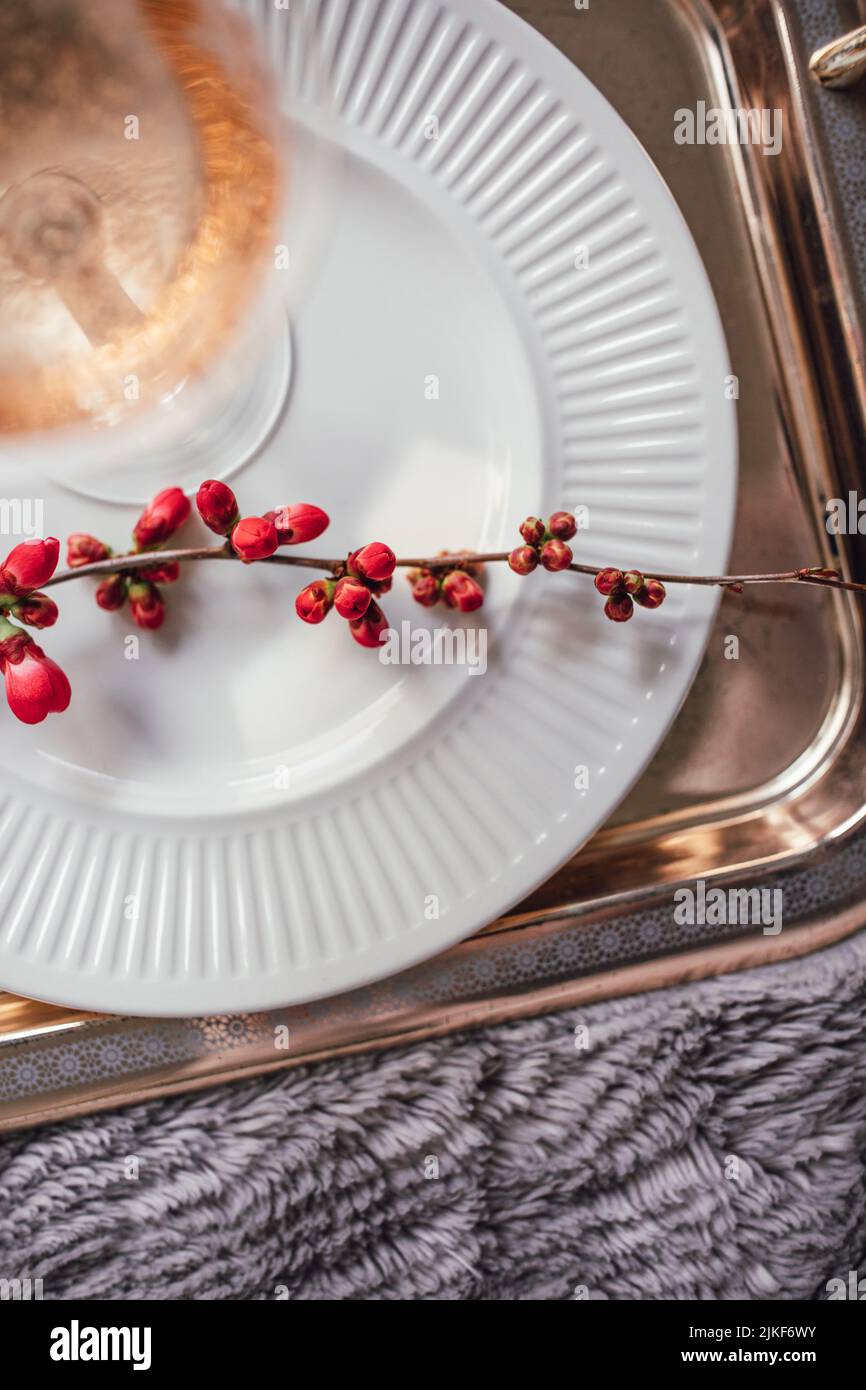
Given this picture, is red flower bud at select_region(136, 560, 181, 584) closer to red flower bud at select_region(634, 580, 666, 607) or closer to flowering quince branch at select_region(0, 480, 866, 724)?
flowering quince branch at select_region(0, 480, 866, 724)

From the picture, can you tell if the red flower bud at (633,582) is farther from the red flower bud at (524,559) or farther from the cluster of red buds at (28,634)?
the cluster of red buds at (28,634)

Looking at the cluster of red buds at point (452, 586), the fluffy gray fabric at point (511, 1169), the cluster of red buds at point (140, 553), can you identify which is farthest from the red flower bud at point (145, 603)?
the fluffy gray fabric at point (511, 1169)

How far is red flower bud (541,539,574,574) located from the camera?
1.26 feet

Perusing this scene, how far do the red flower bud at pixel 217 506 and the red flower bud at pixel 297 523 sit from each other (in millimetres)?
15

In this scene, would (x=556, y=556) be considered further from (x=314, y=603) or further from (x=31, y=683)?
(x=31, y=683)

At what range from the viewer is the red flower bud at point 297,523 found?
38 cm

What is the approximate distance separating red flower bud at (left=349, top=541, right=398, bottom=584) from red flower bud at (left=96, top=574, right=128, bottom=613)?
4.0 inches

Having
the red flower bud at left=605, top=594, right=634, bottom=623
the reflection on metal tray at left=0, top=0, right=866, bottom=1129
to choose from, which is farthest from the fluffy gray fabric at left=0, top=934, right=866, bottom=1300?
the red flower bud at left=605, top=594, right=634, bottom=623

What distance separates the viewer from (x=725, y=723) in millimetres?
492

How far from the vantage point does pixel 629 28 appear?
0.48m

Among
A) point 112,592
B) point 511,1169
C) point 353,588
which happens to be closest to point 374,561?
point 353,588

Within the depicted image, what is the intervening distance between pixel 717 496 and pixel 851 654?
0.13 metres
